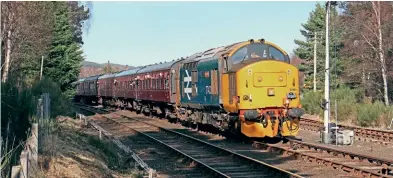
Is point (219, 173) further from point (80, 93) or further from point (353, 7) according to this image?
point (80, 93)

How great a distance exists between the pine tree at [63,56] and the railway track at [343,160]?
65.4 ft

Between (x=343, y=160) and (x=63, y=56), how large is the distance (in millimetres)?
24577

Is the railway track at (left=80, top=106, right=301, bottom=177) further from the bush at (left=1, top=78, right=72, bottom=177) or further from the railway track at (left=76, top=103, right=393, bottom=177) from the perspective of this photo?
the bush at (left=1, top=78, right=72, bottom=177)

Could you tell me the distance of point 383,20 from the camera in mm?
34062

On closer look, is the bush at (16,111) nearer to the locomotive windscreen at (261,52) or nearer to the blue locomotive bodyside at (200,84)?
the locomotive windscreen at (261,52)

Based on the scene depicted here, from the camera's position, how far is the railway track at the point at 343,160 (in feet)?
38.9

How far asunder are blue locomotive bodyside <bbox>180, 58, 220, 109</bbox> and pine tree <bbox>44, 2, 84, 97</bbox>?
12025mm

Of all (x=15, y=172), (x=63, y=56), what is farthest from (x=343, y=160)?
(x=63, y=56)

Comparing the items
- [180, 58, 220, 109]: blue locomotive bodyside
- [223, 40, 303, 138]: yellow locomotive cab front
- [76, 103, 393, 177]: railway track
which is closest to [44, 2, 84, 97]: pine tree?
[180, 58, 220, 109]: blue locomotive bodyside

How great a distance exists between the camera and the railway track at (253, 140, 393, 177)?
38.9ft

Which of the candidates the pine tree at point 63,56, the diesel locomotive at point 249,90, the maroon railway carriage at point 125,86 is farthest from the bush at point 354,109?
the pine tree at point 63,56

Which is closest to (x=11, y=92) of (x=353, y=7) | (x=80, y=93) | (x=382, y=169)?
(x=382, y=169)

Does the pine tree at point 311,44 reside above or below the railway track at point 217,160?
above

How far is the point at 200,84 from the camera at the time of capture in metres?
20.7
